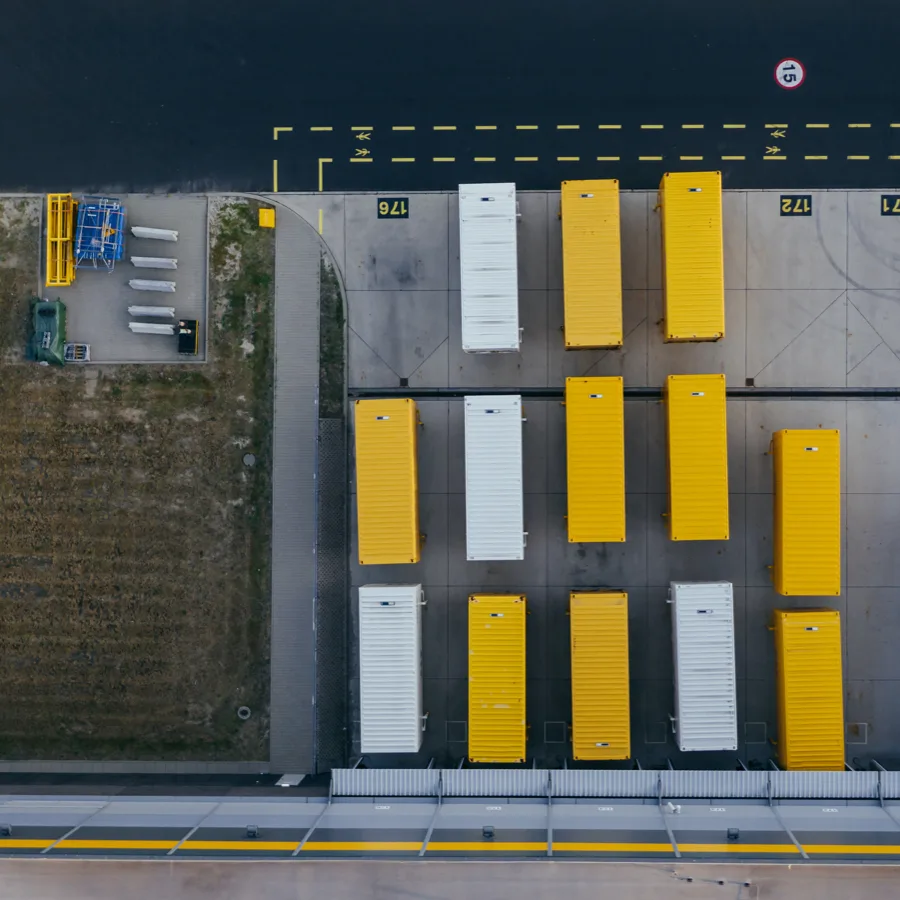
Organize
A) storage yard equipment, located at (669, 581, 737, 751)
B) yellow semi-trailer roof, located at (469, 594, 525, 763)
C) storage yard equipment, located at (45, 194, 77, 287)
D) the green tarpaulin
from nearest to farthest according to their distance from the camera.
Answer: storage yard equipment, located at (669, 581, 737, 751) < yellow semi-trailer roof, located at (469, 594, 525, 763) < the green tarpaulin < storage yard equipment, located at (45, 194, 77, 287)

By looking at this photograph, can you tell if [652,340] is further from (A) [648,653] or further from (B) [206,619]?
(B) [206,619]

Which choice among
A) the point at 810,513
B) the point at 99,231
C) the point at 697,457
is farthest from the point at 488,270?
the point at 99,231

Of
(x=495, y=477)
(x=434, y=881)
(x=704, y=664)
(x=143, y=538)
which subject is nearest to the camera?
(x=434, y=881)

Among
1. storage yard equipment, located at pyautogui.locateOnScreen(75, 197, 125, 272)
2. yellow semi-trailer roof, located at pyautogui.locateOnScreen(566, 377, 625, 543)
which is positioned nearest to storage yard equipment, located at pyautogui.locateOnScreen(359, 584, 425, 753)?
yellow semi-trailer roof, located at pyautogui.locateOnScreen(566, 377, 625, 543)

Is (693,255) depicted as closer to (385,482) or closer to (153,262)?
(385,482)

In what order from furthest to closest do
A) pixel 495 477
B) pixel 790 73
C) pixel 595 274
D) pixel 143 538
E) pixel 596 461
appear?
pixel 143 538 < pixel 790 73 < pixel 595 274 < pixel 596 461 < pixel 495 477

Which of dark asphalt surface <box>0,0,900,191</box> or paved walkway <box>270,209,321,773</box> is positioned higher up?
dark asphalt surface <box>0,0,900,191</box>

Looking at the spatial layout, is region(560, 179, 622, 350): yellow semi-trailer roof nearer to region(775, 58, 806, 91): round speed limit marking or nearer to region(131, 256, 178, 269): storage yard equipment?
region(775, 58, 806, 91): round speed limit marking
